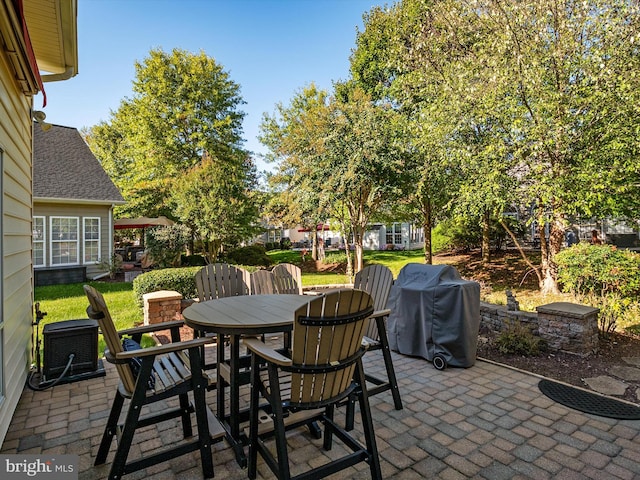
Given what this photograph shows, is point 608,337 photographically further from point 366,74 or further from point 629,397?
point 366,74

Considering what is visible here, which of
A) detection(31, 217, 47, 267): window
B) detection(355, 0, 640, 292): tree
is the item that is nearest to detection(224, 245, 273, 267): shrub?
detection(31, 217, 47, 267): window

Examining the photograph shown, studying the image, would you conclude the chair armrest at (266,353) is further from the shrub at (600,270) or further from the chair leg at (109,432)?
the shrub at (600,270)

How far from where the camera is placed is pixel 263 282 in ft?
15.5

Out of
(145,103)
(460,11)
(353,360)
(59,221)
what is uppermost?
(145,103)

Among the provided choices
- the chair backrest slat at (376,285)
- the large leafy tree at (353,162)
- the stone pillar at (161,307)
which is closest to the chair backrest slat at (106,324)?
the chair backrest slat at (376,285)

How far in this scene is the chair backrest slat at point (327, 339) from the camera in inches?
70.3

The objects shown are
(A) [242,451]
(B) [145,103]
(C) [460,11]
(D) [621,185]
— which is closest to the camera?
(A) [242,451]

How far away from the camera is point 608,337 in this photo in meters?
4.30

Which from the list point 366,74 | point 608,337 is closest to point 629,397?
point 608,337

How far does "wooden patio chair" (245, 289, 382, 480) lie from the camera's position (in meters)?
1.78

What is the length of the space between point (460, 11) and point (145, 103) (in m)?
12.3

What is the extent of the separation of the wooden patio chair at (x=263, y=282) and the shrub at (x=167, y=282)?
1.85 m

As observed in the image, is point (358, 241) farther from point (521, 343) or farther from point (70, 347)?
point (70, 347)

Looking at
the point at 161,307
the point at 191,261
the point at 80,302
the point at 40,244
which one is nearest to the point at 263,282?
the point at 161,307
